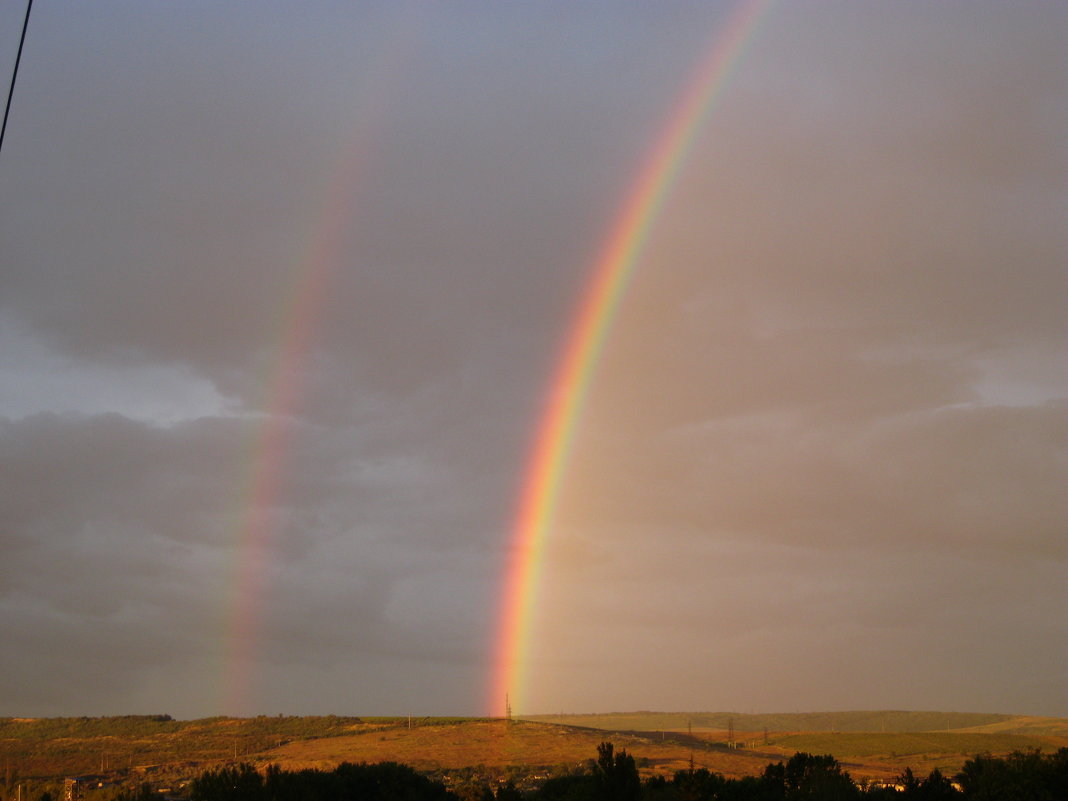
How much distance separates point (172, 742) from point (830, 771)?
94.7m

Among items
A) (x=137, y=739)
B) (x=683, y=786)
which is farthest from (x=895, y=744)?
(x=137, y=739)

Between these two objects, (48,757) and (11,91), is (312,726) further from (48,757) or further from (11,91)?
(11,91)

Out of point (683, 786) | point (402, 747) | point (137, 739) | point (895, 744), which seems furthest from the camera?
point (137, 739)

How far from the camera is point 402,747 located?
102375 millimetres

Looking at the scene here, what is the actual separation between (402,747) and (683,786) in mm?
63537

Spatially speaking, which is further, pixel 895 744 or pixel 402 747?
pixel 895 744

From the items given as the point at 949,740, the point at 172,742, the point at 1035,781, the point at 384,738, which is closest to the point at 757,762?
the point at 384,738

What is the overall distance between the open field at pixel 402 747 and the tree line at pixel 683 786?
27616mm

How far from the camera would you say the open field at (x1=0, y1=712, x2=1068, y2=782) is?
8719 cm

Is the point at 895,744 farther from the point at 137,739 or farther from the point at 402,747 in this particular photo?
the point at 137,739

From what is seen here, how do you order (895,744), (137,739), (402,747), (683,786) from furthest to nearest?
(137,739) < (895,744) < (402,747) < (683,786)

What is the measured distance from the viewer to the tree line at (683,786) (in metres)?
35.0

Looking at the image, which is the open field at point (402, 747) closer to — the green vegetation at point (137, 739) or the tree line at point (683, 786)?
the green vegetation at point (137, 739)

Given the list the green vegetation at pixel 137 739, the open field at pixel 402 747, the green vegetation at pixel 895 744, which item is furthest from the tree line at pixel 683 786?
the green vegetation at pixel 895 744
